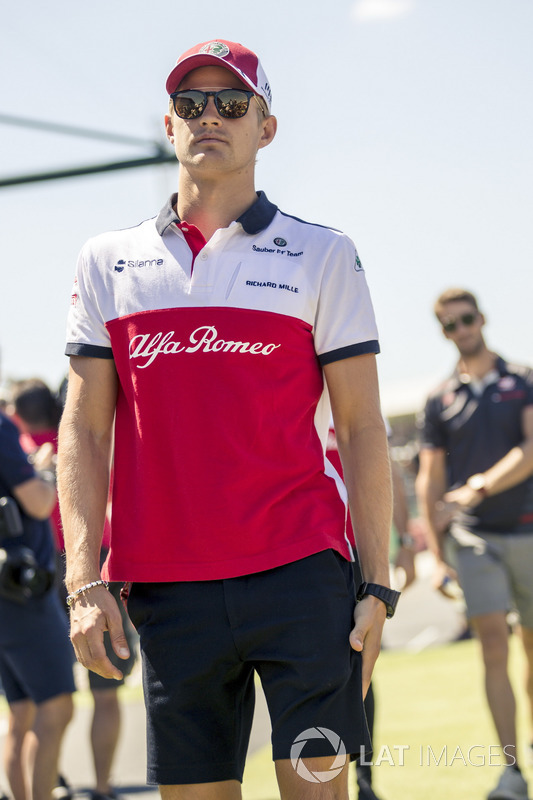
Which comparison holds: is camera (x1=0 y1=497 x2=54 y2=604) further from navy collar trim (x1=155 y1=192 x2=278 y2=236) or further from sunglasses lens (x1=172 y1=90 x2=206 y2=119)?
sunglasses lens (x1=172 y1=90 x2=206 y2=119)

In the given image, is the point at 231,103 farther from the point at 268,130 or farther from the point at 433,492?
the point at 433,492

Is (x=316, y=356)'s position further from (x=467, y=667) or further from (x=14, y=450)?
(x=467, y=667)

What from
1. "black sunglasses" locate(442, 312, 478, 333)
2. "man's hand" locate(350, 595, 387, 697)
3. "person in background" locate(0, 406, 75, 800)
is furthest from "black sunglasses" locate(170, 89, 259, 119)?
"black sunglasses" locate(442, 312, 478, 333)

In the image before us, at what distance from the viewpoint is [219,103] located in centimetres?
271

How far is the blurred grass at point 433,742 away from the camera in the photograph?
505cm

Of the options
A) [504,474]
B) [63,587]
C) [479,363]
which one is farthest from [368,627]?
[63,587]

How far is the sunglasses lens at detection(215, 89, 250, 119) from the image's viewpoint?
8.88 feet

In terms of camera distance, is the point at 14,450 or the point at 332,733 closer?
the point at 332,733

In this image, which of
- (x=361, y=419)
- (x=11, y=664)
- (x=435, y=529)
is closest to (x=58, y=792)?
(x=11, y=664)

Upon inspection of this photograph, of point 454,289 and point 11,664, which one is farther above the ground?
point 454,289

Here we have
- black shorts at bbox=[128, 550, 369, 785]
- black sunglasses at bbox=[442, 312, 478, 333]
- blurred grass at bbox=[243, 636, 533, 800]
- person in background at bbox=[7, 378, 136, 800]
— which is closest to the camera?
black shorts at bbox=[128, 550, 369, 785]

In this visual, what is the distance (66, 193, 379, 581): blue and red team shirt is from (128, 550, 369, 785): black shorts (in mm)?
64

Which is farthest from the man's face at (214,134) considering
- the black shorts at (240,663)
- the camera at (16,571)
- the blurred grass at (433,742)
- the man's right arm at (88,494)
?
the blurred grass at (433,742)

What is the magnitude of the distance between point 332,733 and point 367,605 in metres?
0.32
